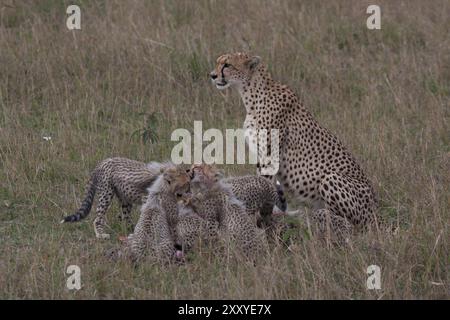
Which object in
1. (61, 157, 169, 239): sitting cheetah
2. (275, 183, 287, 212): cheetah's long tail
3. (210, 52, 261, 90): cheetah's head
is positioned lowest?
(275, 183, 287, 212): cheetah's long tail

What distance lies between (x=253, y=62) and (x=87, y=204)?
1.50 metres

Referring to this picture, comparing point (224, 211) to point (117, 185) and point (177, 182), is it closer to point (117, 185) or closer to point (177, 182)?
point (177, 182)

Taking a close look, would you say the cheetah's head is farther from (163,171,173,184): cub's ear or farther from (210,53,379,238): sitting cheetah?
(163,171,173,184): cub's ear

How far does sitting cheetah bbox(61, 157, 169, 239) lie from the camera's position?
226 inches

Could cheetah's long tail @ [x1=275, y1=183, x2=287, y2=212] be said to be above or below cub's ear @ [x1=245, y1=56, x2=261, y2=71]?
below

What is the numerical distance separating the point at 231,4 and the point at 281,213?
378 centimetres

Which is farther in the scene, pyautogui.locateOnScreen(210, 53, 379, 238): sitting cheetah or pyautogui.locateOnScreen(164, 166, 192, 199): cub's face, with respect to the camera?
pyautogui.locateOnScreen(210, 53, 379, 238): sitting cheetah

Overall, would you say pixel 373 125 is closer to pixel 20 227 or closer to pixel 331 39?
pixel 331 39

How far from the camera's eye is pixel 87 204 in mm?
5707

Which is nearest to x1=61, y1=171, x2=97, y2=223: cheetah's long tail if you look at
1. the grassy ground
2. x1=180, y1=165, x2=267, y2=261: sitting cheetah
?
the grassy ground

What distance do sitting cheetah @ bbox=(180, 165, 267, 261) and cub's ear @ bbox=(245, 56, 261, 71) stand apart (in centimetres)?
94

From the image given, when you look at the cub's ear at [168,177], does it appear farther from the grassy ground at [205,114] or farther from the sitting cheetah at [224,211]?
the grassy ground at [205,114]

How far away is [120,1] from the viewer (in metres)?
9.27
